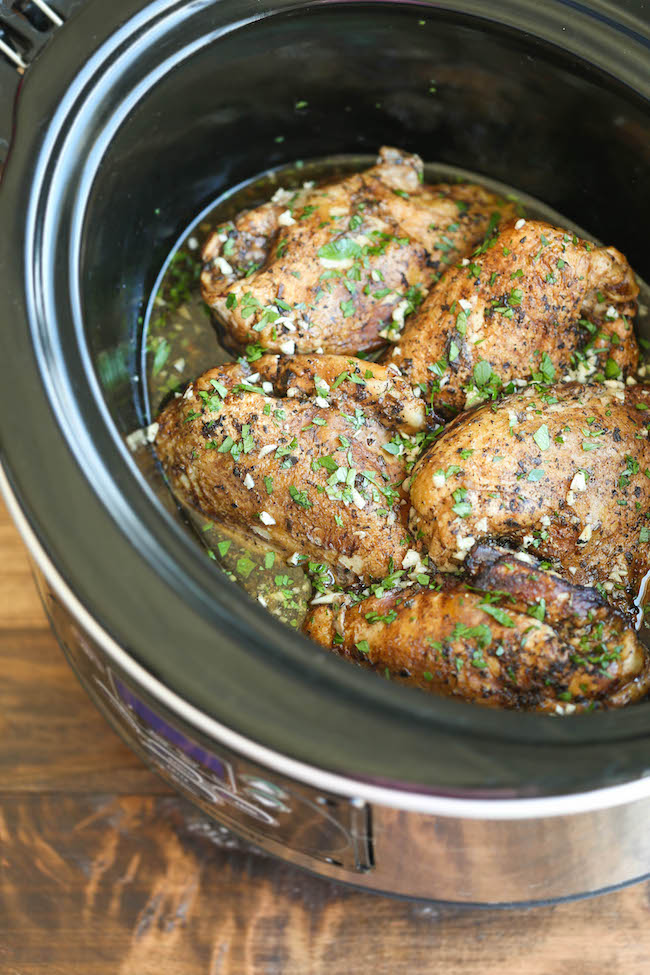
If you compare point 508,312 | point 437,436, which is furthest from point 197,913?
point 508,312

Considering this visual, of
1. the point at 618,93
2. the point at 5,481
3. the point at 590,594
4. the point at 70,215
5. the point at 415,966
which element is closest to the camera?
the point at 5,481

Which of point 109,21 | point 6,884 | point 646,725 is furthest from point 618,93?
point 6,884

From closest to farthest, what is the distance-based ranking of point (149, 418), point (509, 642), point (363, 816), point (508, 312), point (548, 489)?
point (363, 816) < point (509, 642) < point (548, 489) < point (508, 312) < point (149, 418)

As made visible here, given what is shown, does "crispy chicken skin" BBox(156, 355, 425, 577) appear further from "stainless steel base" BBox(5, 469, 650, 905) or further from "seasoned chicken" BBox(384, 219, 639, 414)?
"stainless steel base" BBox(5, 469, 650, 905)

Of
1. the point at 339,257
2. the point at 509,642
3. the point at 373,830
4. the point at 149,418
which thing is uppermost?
the point at 339,257

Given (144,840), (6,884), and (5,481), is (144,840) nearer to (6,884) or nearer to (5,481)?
(6,884)

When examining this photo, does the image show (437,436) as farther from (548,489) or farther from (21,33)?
(21,33)
